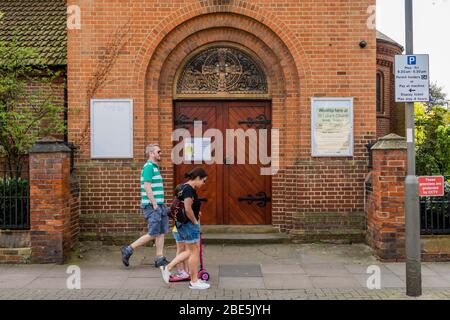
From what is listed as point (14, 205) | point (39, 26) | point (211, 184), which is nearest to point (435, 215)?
point (211, 184)

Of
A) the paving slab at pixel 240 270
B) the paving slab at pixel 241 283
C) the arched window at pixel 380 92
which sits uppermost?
the arched window at pixel 380 92

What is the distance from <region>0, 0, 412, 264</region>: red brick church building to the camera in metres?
10.1

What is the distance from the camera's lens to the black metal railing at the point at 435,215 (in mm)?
8820

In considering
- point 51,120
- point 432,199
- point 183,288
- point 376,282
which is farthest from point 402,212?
point 51,120

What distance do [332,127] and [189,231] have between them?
4.44m

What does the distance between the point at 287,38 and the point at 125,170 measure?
14.0ft

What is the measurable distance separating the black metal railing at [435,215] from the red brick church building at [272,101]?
129cm

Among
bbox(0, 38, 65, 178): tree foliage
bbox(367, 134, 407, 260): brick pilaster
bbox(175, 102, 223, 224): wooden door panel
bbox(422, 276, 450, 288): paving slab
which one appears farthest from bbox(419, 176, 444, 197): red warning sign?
bbox(0, 38, 65, 178): tree foliage

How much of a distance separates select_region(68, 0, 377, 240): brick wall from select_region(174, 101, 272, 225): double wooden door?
57cm

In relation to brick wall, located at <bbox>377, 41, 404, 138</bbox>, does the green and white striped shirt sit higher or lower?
lower

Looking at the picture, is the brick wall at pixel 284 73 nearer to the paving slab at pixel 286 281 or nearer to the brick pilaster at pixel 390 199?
the brick pilaster at pixel 390 199

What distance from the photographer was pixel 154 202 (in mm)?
8109

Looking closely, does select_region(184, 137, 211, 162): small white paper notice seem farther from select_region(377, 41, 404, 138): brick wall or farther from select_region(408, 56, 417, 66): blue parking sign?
select_region(377, 41, 404, 138): brick wall

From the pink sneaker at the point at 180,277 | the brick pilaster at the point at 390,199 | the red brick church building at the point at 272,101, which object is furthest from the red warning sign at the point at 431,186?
the pink sneaker at the point at 180,277
